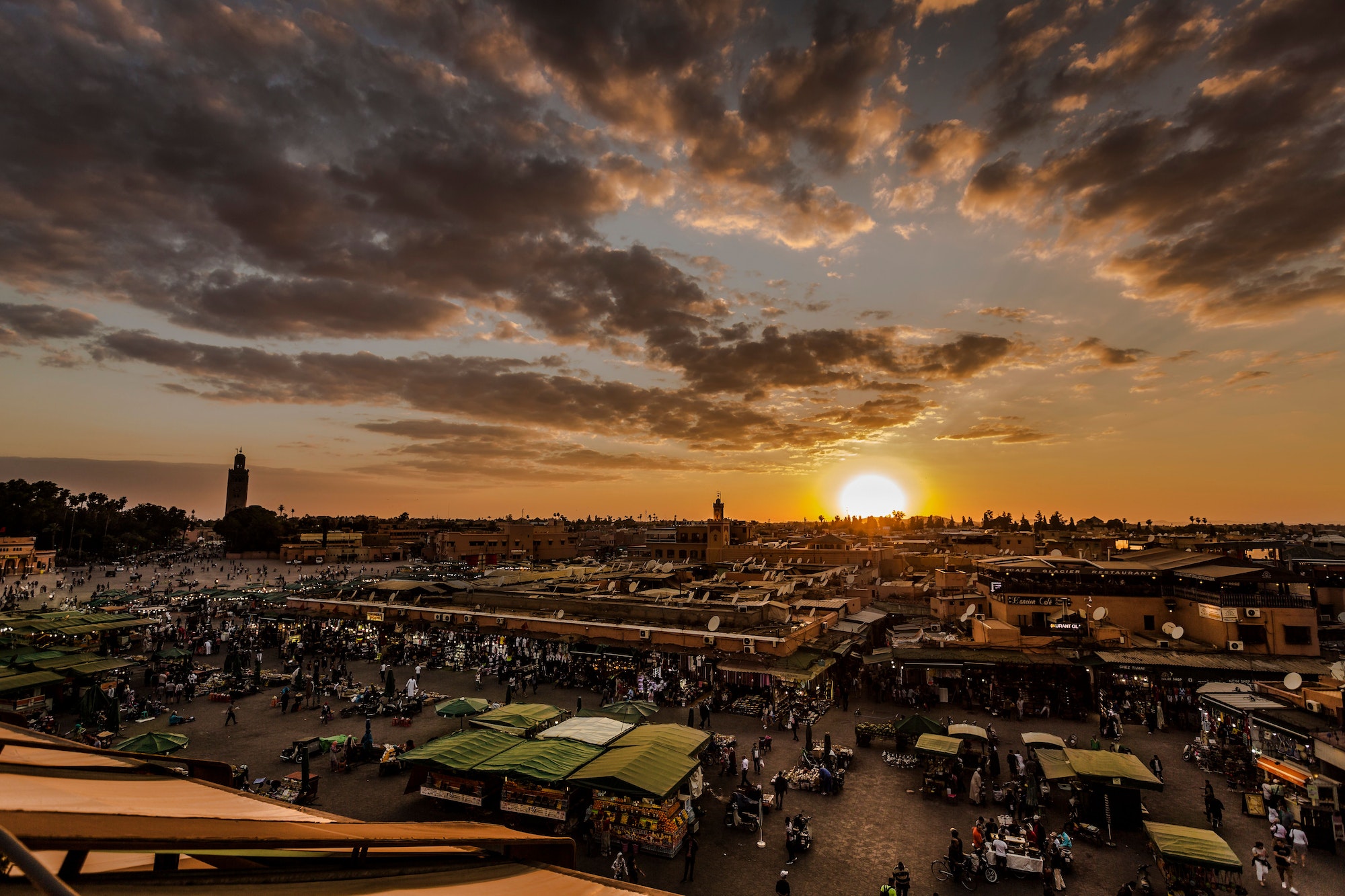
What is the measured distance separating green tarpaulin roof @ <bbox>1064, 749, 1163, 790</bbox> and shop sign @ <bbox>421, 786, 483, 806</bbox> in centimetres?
1582

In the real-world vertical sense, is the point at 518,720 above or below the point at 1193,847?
above

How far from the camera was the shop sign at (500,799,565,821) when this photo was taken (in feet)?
51.2

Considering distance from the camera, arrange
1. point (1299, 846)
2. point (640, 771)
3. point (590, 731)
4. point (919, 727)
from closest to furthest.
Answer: point (1299, 846) < point (640, 771) < point (590, 731) < point (919, 727)

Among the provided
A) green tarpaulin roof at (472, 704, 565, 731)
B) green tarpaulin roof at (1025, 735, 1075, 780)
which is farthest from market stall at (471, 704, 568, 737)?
green tarpaulin roof at (1025, 735, 1075, 780)

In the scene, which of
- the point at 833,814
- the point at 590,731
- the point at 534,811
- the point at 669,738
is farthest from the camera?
the point at 590,731

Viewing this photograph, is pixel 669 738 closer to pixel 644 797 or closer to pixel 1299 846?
pixel 644 797

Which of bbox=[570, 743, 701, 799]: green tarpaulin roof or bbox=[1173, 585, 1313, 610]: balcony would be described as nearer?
bbox=[570, 743, 701, 799]: green tarpaulin roof

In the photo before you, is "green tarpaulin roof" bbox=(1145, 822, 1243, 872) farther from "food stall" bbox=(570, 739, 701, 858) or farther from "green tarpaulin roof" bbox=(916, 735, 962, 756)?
"food stall" bbox=(570, 739, 701, 858)

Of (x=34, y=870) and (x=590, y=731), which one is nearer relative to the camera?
(x=34, y=870)

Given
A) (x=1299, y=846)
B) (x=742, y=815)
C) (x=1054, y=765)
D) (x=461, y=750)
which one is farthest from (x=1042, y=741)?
(x=461, y=750)

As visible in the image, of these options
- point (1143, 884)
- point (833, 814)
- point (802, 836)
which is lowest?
point (833, 814)

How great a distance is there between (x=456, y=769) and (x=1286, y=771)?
73.8 feet

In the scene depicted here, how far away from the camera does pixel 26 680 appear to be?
910 inches

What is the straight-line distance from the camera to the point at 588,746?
1712 cm
